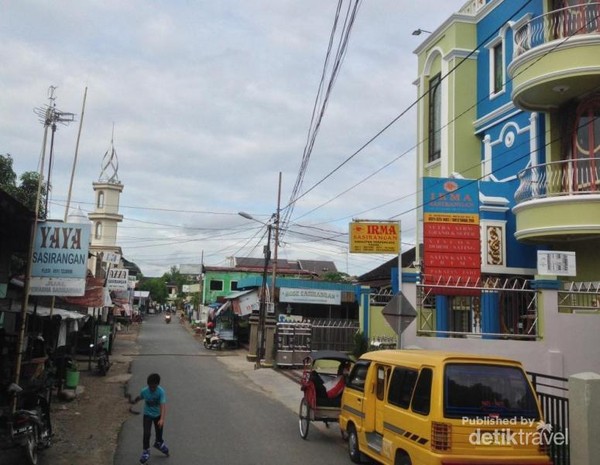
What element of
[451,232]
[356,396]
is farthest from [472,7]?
[356,396]

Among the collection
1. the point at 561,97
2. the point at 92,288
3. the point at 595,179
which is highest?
the point at 561,97

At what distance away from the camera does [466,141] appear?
63.6 feet

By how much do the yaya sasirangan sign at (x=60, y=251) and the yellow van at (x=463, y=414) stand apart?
18.5ft

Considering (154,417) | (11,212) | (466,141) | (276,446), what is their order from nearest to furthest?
(11,212), (154,417), (276,446), (466,141)

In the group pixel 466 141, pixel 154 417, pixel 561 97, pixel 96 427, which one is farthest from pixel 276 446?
pixel 466 141

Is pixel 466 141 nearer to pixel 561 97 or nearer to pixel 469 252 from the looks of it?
pixel 561 97

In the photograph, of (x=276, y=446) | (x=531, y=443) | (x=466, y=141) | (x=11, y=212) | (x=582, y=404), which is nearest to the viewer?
(x=531, y=443)

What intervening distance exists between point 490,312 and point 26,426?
10.5m

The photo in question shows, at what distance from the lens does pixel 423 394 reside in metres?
7.01

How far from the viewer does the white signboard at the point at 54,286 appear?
10.2m

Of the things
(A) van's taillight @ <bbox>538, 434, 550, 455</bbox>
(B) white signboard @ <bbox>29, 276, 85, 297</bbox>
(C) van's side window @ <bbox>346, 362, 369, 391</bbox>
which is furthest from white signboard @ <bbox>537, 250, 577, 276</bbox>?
(B) white signboard @ <bbox>29, 276, 85, 297</bbox>

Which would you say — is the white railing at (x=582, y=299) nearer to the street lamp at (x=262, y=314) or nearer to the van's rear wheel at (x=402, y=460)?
the van's rear wheel at (x=402, y=460)

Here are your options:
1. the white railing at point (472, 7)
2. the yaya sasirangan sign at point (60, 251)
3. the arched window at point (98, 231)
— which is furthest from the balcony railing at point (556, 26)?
the arched window at point (98, 231)

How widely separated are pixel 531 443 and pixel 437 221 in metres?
8.15
